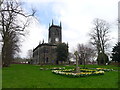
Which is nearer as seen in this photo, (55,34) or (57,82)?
(57,82)

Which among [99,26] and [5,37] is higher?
[99,26]

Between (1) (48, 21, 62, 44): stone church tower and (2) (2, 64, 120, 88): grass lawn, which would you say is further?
(1) (48, 21, 62, 44): stone church tower

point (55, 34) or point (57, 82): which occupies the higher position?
point (55, 34)

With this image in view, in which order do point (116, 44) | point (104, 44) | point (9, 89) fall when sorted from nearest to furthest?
1. point (9, 89)
2. point (104, 44)
3. point (116, 44)

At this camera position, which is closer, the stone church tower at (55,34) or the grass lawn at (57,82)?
the grass lawn at (57,82)

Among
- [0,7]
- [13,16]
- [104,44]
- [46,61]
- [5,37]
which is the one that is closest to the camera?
[0,7]

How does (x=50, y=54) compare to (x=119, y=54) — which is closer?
(x=119, y=54)

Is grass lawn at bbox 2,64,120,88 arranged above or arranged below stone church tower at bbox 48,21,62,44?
below

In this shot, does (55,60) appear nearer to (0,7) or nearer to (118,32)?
(118,32)

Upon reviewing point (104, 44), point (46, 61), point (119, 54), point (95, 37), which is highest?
point (95, 37)

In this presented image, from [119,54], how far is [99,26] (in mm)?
11895

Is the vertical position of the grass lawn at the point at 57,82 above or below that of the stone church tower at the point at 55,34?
below

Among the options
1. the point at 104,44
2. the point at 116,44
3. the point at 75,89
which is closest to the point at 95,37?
the point at 104,44

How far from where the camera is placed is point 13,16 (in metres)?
20.6
